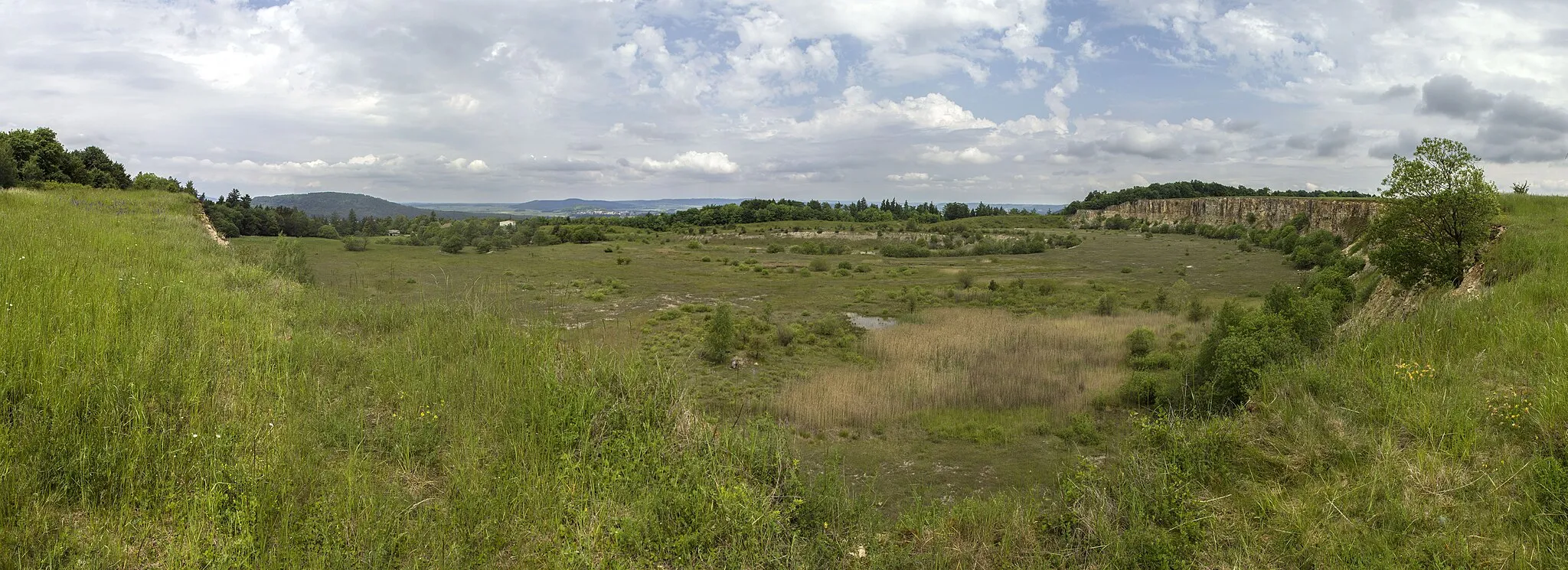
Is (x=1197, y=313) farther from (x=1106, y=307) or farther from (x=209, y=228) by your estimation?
(x=209, y=228)

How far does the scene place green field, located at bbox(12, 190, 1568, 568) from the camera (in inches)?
180

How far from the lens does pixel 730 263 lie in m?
54.1

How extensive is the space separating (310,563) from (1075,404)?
13878 millimetres

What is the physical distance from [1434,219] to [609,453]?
50.1ft

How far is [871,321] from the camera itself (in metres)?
27.0

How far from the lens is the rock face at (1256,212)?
42594 mm

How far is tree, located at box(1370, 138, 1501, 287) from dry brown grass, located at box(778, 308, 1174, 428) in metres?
5.89

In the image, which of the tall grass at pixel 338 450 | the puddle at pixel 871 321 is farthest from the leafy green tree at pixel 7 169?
the puddle at pixel 871 321

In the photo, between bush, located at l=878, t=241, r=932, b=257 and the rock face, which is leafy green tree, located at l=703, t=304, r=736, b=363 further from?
bush, located at l=878, t=241, r=932, b=257

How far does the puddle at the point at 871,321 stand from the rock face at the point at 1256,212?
14698mm

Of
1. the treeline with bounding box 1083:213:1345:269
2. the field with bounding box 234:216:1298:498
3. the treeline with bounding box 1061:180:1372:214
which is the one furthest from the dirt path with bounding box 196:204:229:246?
the treeline with bounding box 1061:180:1372:214

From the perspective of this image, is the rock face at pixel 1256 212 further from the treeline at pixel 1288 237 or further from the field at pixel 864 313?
the field at pixel 864 313

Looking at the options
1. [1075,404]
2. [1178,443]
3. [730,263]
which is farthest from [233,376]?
[730,263]

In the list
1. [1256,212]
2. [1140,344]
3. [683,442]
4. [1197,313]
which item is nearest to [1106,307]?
[1197,313]
